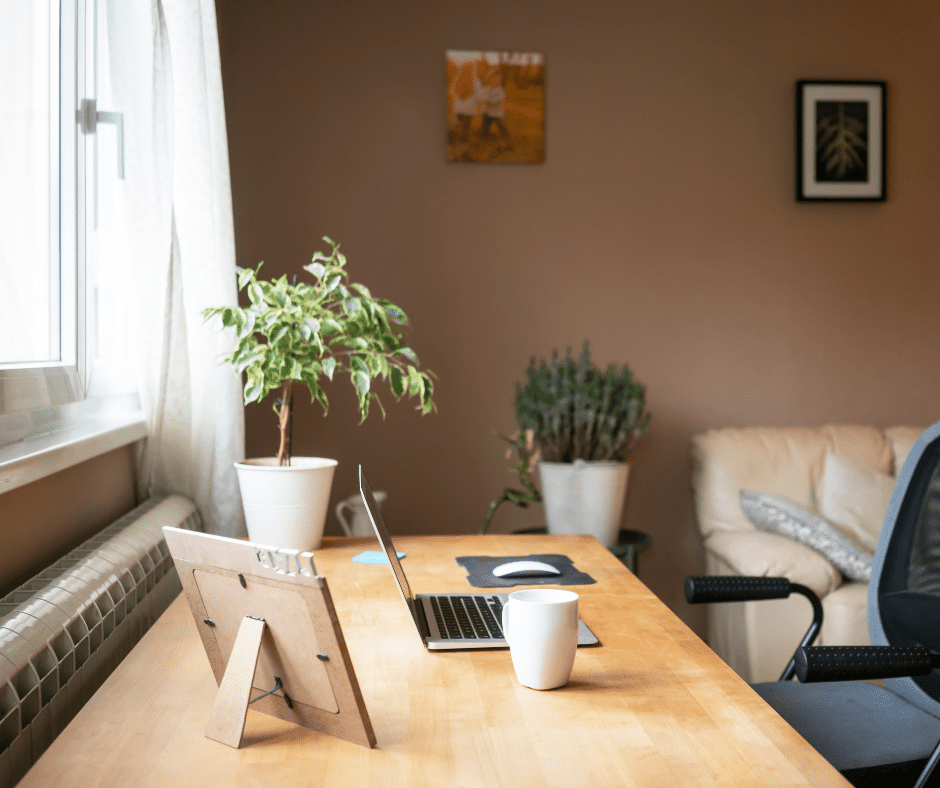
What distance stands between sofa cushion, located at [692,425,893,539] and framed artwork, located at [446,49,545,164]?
4.17 ft

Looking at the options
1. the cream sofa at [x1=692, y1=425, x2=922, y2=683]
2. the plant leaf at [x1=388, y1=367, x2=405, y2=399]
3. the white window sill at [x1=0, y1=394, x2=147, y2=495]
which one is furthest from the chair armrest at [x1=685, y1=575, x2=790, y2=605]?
the white window sill at [x1=0, y1=394, x2=147, y2=495]

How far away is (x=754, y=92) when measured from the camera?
10.5ft

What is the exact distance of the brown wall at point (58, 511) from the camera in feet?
3.90

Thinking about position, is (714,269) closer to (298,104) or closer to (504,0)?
(504,0)

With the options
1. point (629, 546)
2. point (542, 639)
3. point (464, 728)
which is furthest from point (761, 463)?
point (464, 728)

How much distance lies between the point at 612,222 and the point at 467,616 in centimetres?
219

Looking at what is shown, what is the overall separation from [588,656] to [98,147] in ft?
5.20

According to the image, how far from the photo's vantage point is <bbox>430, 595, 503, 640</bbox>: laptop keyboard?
120 centimetres

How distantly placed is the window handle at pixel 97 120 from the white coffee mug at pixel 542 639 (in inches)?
55.3

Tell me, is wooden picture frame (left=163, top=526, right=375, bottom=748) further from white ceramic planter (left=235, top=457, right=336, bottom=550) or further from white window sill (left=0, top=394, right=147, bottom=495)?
white ceramic planter (left=235, top=457, right=336, bottom=550)

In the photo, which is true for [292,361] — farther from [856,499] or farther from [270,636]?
[856,499]

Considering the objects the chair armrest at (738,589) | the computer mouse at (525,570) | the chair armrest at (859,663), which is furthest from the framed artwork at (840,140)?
the chair armrest at (859,663)

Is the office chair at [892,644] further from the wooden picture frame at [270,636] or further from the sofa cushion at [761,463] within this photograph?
the sofa cushion at [761,463]

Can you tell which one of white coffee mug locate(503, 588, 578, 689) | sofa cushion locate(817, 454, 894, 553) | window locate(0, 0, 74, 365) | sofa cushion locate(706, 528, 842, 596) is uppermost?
window locate(0, 0, 74, 365)
